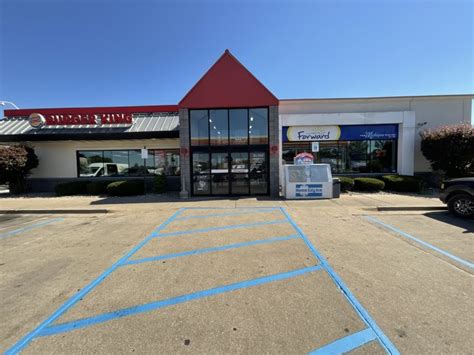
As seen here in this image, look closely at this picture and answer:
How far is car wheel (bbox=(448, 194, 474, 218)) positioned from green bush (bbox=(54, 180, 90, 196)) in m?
17.5

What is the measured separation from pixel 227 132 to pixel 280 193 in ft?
14.7

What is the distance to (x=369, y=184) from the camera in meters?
12.9

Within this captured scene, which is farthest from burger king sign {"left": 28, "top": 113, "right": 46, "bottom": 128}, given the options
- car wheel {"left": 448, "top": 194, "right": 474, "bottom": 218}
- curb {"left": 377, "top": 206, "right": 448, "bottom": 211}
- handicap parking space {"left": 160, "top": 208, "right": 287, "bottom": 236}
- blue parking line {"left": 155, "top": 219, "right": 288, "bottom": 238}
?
car wheel {"left": 448, "top": 194, "right": 474, "bottom": 218}

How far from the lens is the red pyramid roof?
12.1m

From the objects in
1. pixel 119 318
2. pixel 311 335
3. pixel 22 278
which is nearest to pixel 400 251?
pixel 311 335

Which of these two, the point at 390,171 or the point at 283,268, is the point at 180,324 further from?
the point at 390,171

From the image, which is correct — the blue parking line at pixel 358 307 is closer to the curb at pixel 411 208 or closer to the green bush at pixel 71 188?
the curb at pixel 411 208

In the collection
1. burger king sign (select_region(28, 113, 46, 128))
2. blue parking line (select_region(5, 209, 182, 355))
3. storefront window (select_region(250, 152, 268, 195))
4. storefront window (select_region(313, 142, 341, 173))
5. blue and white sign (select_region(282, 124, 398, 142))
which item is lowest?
blue parking line (select_region(5, 209, 182, 355))

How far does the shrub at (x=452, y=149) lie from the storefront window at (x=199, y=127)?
13.3 meters

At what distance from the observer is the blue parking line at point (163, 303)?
2.69 meters

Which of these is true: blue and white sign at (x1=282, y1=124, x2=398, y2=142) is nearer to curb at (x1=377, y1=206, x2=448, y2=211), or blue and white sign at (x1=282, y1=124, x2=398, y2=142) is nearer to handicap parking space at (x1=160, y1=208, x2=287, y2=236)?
curb at (x1=377, y1=206, x2=448, y2=211)

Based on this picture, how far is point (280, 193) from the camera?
12602 millimetres

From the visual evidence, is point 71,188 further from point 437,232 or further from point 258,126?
point 437,232

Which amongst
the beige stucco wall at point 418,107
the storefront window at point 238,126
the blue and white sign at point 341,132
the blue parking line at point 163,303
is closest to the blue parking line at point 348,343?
the blue parking line at point 163,303
